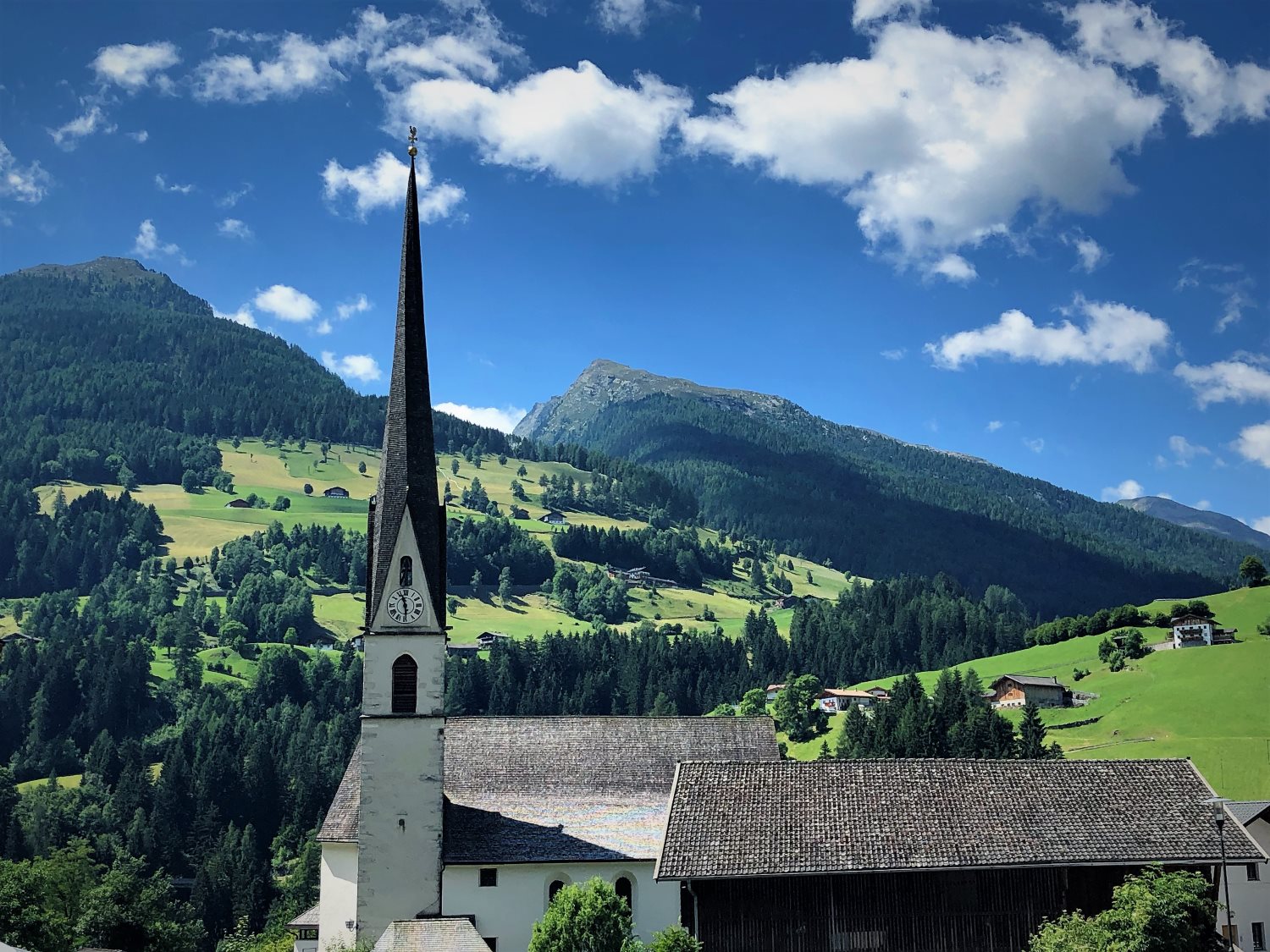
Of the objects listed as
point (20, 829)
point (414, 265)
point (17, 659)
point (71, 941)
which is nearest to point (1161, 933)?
point (414, 265)

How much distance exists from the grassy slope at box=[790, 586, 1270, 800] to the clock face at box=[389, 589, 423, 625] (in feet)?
226

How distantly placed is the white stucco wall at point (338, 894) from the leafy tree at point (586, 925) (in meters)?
12.2

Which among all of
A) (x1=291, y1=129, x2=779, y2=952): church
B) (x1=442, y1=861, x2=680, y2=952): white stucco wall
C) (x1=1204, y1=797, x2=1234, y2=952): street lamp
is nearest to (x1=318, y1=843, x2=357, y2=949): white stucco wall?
(x1=291, y1=129, x2=779, y2=952): church

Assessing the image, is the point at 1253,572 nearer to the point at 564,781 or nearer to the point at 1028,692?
the point at 1028,692

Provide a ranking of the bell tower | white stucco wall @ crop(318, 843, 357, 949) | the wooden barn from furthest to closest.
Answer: white stucco wall @ crop(318, 843, 357, 949), the bell tower, the wooden barn

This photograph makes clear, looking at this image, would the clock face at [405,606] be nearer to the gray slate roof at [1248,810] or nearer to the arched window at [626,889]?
the arched window at [626,889]

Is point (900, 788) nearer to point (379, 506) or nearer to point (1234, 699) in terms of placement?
point (379, 506)

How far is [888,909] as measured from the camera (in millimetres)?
41156

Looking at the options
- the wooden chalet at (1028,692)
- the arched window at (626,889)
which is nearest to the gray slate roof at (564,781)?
the arched window at (626,889)

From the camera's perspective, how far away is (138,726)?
17862 centimetres

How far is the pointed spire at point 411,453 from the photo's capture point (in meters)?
50.7

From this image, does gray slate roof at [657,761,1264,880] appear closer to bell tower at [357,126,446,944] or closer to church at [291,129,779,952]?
church at [291,129,779,952]

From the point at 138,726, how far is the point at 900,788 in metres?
158

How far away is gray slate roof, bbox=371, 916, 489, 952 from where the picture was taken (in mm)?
41438
